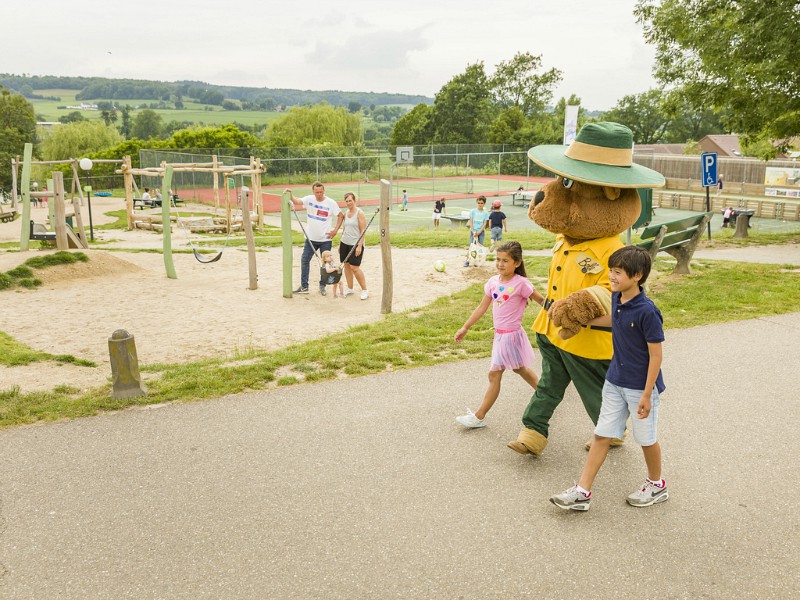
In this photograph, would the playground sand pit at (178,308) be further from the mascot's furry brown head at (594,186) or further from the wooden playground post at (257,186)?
the wooden playground post at (257,186)

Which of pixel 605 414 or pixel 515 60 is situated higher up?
pixel 515 60

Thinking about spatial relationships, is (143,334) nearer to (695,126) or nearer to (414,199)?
(414,199)

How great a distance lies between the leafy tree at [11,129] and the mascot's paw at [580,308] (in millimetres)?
54205

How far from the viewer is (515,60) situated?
81.2 metres

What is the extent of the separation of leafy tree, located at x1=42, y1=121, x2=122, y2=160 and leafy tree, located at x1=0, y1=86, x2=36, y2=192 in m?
1.84

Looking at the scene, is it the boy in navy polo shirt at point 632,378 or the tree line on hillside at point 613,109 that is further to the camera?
the tree line on hillside at point 613,109

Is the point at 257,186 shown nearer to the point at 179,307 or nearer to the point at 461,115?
the point at 179,307

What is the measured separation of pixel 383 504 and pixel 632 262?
6.59ft

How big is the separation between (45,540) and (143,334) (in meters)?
5.03

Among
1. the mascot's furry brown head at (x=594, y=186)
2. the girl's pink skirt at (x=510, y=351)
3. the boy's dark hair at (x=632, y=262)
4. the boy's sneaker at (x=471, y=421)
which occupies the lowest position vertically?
the boy's sneaker at (x=471, y=421)

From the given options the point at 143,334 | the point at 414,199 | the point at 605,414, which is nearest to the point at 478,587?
the point at 605,414

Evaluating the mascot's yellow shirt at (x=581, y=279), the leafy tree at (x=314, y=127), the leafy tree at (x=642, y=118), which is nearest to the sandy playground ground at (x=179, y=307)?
the mascot's yellow shirt at (x=581, y=279)

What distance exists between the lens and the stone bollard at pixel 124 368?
5758 millimetres

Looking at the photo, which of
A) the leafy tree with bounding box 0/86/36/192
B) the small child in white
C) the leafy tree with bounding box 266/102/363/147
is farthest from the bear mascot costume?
the leafy tree with bounding box 266/102/363/147
